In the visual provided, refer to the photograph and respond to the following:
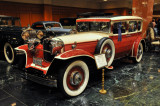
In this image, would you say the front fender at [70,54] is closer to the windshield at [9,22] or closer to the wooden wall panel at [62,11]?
the windshield at [9,22]

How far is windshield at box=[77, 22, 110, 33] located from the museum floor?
1.25 meters

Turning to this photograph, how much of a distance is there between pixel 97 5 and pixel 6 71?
15.3 metres

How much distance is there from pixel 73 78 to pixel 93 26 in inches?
74.1

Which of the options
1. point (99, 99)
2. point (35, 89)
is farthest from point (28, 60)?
point (99, 99)

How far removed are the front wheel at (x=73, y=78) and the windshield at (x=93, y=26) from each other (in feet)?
4.58

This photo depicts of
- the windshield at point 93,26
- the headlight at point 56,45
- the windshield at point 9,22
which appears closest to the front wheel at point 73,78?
the headlight at point 56,45

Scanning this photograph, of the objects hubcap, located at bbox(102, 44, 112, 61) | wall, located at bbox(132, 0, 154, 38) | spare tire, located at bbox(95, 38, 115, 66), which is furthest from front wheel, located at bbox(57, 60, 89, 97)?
wall, located at bbox(132, 0, 154, 38)

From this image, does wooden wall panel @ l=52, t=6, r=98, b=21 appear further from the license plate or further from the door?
the license plate

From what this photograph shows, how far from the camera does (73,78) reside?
8.59 feet

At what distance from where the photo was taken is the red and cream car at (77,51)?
2.49 metres

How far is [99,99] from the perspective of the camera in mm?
2561

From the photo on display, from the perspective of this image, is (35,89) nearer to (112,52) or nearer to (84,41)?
(84,41)

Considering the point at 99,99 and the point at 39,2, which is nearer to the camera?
the point at 99,99

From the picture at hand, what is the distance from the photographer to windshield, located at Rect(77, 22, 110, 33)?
366 cm
